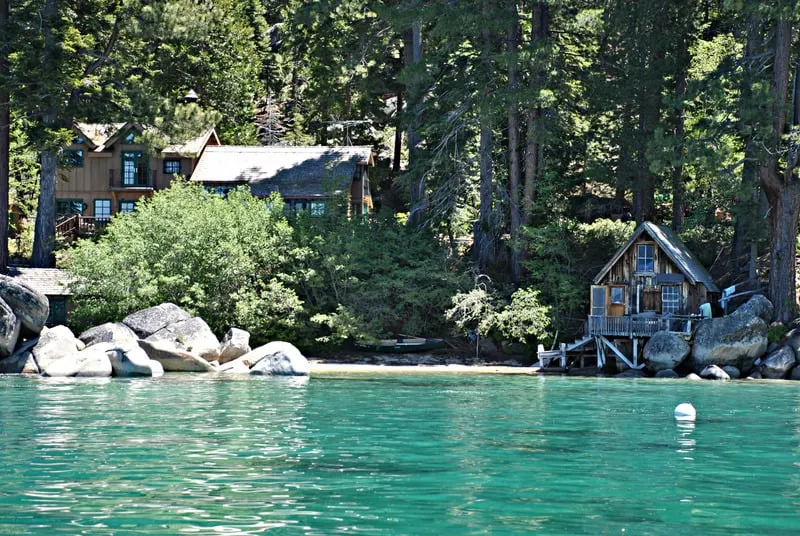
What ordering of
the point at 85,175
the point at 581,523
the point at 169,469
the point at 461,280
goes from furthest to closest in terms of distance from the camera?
the point at 85,175
the point at 461,280
the point at 169,469
the point at 581,523

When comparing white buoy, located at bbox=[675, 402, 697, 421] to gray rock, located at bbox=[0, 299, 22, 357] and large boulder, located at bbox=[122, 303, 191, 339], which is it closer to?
large boulder, located at bbox=[122, 303, 191, 339]

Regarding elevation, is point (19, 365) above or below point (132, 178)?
below

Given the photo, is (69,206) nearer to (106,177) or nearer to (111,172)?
(106,177)

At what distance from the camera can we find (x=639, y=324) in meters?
38.8

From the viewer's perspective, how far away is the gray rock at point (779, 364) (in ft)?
118

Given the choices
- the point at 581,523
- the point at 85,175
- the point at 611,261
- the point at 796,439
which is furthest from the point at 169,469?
the point at 85,175

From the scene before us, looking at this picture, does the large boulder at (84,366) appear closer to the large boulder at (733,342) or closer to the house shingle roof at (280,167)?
the large boulder at (733,342)

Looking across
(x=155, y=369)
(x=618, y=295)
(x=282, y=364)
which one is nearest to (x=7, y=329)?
(x=155, y=369)

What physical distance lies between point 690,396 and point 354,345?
18203 mm

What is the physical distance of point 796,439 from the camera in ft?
61.9

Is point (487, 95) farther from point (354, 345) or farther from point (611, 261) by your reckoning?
point (354, 345)

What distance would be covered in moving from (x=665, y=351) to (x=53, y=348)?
20.2m

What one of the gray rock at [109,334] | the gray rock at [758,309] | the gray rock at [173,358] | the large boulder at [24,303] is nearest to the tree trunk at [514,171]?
the gray rock at [758,309]

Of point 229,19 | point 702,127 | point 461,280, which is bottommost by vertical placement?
point 461,280
